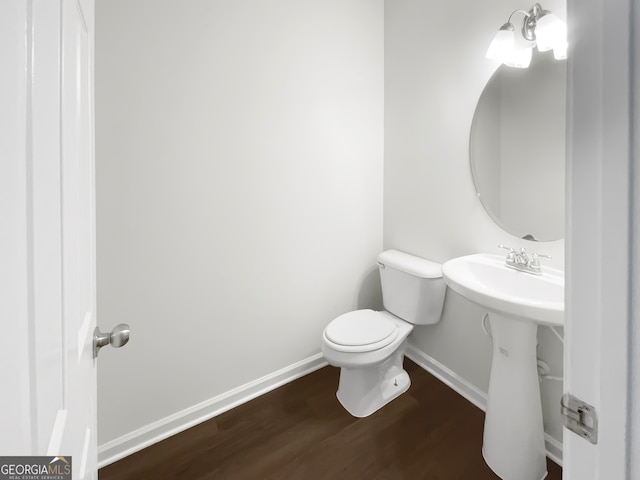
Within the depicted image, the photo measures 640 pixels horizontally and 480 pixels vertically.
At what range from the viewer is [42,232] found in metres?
0.33

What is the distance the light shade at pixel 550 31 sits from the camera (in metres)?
1.14

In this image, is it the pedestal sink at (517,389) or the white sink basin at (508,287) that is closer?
the white sink basin at (508,287)

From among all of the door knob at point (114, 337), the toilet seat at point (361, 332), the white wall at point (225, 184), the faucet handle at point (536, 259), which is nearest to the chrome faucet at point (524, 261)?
the faucet handle at point (536, 259)

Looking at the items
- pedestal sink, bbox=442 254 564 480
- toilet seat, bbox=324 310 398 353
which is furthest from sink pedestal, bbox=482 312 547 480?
toilet seat, bbox=324 310 398 353

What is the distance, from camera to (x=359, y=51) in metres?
1.97

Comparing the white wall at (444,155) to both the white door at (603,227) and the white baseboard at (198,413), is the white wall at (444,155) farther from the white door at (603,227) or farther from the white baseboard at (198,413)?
the white door at (603,227)

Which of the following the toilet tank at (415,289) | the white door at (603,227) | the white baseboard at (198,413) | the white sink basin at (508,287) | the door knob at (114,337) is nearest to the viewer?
the white door at (603,227)

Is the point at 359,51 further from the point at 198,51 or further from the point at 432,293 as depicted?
the point at 432,293

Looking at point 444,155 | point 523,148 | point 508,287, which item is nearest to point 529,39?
point 523,148

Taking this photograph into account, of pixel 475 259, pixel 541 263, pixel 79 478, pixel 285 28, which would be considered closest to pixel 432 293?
pixel 475 259

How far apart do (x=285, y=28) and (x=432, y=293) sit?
176 cm

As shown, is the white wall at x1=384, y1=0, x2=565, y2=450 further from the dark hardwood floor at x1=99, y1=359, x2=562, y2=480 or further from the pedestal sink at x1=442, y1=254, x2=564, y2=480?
the dark hardwood floor at x1=99, y1=359, x2=562, y2=480

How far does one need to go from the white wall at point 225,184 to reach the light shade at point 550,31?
3.40 feet

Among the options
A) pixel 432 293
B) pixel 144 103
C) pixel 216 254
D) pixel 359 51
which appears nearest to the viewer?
pixel 144 103
